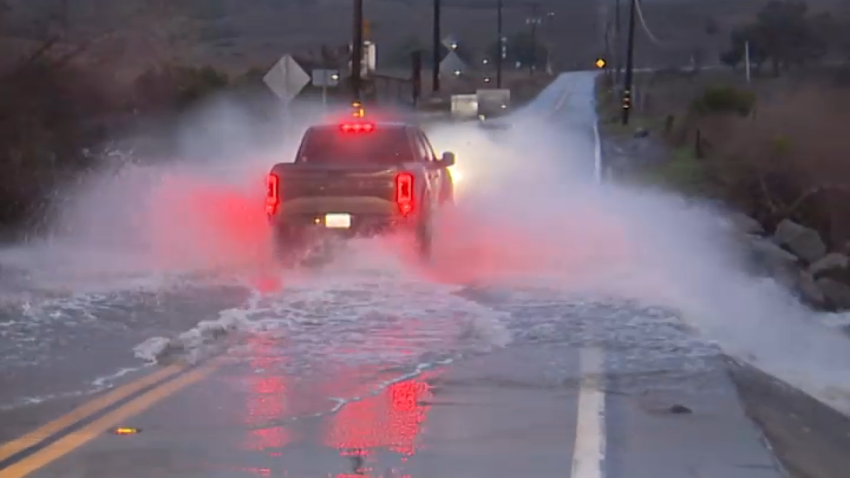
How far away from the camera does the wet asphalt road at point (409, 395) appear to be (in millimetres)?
8508

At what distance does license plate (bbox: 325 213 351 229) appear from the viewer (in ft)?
60.2

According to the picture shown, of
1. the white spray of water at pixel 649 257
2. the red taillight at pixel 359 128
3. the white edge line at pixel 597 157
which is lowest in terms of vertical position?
the white edge line at pixel 597 157

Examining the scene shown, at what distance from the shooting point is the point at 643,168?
133ft

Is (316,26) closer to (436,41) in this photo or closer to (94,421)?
(436,41)

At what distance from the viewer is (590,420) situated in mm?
9641

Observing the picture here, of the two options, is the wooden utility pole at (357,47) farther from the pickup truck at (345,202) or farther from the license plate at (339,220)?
the license plate at (339,220)

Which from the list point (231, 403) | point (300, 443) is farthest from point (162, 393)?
point (300, 443)

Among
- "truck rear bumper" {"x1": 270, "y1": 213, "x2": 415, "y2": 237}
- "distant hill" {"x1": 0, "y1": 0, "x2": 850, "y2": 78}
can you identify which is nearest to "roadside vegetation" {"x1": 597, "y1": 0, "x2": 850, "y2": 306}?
"truck rear bumper" {"x1": 270, "y1": 213, "x2": 415, "y2": 237}

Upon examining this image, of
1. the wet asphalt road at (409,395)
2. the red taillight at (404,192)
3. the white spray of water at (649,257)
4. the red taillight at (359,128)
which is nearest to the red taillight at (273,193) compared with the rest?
the red taillight at (404,192)

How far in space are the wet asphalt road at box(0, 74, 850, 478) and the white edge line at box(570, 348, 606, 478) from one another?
2 centimetres

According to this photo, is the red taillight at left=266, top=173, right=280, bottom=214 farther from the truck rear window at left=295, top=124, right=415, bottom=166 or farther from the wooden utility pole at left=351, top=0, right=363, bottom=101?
the wooden utility pole at left=351, top=0, right=363, bottom=101

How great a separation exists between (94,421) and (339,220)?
892 centimetres

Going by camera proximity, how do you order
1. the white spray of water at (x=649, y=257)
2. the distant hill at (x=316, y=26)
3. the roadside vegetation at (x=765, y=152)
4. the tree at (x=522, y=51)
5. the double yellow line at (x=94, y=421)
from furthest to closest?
the tree at (x=522, y=51) → the distant hill at (x=316, y=26) → the roadside vegetation at (x=765, y=152) → the white spray of water at (x=649, y=257) → the double yellow line at (x=94, y=421)

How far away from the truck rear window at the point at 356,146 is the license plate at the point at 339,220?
1.47 meters
